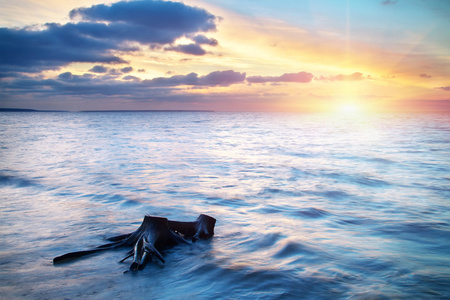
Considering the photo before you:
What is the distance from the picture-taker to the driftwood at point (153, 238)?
4.74 m

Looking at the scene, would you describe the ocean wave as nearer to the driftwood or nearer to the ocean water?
the ocean water

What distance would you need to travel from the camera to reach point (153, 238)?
199 inches

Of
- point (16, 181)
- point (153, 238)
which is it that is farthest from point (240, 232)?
point (16, 181)

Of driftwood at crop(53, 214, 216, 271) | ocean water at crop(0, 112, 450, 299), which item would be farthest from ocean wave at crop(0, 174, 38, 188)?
driftwood at crop(53, 214, 216, 271)

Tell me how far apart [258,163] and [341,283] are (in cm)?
1309

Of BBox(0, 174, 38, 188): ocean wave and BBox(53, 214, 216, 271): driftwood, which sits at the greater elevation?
BBox(53, 214, 216, 271): driftwood

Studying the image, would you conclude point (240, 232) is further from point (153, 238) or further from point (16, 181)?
point (16, 181)

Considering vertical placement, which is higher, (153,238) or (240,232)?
(153,238)

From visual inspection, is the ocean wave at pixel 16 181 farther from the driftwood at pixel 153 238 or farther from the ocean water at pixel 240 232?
the driftwood at pixel 153 238

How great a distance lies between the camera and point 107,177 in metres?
12.9

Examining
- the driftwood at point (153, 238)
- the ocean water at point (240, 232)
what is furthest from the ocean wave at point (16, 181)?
the driftwood at point (153, 238)

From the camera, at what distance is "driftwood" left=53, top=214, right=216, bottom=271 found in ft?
15.5

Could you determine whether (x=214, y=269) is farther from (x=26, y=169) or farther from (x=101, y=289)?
(x=26, y=169)

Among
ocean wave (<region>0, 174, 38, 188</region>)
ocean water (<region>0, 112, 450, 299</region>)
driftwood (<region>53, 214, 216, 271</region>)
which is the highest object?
driftwood (<region>53, 214, 216, 271</region>)
